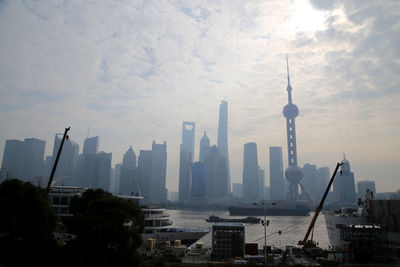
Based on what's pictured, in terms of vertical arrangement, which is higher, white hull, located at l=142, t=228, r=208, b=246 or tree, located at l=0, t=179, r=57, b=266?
tree, located at l=0, t=179, r=57, b=266

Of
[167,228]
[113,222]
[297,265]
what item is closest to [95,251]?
[113,222]

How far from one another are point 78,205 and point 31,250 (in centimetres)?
621

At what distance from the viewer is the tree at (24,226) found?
2784cm

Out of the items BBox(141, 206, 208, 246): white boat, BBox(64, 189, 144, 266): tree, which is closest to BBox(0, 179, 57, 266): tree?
BBox(64, 189, 144, 266): tree

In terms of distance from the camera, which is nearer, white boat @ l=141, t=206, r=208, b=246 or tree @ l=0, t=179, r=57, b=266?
tree @ l=0, t=179, r=57, b=266

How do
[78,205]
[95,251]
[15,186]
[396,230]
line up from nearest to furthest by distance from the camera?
[95,251], [15,186], [78,205], [396,230]

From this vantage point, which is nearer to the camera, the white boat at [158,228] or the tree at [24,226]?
the tree at [24,226]

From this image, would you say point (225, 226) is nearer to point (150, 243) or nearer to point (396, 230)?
point (150, 243)

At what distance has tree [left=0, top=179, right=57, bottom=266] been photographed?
27844 mm

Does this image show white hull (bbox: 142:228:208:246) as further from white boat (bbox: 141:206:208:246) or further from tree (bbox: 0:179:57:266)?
tree (bbox: 0:179:57:266)

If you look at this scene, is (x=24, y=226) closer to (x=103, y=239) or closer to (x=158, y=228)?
(x=103, y=239)

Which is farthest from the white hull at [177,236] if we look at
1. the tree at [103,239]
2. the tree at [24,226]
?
the tree at [103,239]

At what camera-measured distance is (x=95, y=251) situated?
1035 inches

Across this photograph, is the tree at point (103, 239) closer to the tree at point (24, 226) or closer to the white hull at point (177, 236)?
the tree at point (24, 226)
